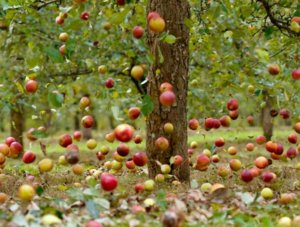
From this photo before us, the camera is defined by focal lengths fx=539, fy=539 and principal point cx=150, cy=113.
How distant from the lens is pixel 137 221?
3535 mm

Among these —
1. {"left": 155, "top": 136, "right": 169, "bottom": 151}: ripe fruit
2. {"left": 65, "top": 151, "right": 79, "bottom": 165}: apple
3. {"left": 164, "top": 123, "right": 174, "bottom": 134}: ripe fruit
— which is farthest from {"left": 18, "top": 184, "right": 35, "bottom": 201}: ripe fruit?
{"left": 164, "top": 123, "right": 174, "bottom": 134}: ripe fruit

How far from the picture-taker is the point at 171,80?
5.43 metres

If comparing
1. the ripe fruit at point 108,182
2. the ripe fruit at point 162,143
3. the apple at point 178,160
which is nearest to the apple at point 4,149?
the ripe fruit at point 162,143

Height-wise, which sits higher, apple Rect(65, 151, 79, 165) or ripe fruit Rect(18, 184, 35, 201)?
apple Rect(65, 151, 79, 165)

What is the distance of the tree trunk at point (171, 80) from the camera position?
5.42 metres

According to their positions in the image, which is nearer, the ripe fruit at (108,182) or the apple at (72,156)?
the ripe fruit at (108,182)

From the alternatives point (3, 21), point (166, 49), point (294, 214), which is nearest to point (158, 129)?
point (166, 49)

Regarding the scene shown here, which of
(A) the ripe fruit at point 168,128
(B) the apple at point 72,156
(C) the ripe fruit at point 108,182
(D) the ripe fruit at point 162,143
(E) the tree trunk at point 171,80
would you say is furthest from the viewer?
(E) the tree trunk at point 171,80

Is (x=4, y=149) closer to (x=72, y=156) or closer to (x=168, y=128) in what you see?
(x=72, y=156)

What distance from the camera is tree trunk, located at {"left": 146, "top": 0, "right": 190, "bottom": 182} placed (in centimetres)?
542

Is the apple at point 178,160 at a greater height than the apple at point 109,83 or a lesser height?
lesser

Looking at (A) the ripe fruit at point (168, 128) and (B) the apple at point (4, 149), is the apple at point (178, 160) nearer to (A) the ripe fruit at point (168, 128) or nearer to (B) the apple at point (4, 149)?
(A) the ripe fruit at point (168, 128)

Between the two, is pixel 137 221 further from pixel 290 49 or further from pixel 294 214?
pixel 290 49

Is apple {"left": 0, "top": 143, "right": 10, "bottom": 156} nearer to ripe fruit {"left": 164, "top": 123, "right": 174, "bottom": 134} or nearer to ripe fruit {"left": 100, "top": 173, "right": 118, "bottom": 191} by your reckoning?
ripe fruit {"left": 164, "top": 123, "right": 174, "bottom": 134}
